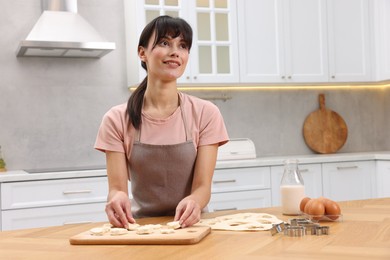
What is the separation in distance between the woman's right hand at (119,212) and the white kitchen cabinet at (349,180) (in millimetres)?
2677

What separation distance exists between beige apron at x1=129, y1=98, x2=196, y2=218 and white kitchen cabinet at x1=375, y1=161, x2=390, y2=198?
257 cm

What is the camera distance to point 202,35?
13.4ft

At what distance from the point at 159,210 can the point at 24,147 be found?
2212 millimetres

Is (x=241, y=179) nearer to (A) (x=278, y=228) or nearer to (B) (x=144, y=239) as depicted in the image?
(A) (x=278, y=228)

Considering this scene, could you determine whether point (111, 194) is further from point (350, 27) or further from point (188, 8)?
point (350, 27)

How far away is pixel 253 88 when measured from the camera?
15.1ft

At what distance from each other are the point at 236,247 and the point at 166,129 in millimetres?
721

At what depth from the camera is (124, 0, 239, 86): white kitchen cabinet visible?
3953mm

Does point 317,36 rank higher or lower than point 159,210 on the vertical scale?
higher

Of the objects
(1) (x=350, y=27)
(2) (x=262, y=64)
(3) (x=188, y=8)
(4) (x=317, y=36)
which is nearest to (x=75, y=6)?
(3) (x=188, y=8)

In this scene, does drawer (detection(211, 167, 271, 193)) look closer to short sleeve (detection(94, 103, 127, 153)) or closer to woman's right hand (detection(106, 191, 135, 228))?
short sleeve (detection(94, 103, 127, 153))

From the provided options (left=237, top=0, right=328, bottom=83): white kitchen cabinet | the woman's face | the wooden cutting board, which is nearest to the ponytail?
the woman's face

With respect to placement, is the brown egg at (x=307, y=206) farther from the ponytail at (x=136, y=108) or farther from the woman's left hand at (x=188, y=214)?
the ponytail at (x=136, y=108)

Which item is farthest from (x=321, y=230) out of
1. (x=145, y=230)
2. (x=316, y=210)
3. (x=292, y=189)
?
(x=145, y=230)
